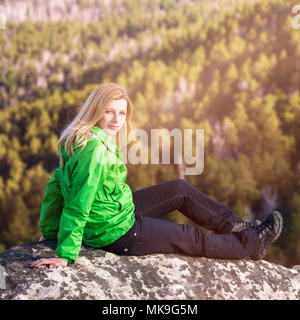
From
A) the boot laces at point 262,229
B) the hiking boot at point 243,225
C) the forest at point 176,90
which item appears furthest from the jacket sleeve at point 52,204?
the forest at point 176,90

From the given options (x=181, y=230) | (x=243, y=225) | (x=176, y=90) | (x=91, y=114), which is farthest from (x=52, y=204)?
(x=176, y=90)

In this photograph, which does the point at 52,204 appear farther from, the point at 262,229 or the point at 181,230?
the point at 262,229

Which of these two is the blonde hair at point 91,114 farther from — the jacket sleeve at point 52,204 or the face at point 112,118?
the jacket sleeve at point 52,204

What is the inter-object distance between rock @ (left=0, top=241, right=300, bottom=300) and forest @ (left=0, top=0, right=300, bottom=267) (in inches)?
85.5

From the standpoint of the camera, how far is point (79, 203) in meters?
1.47

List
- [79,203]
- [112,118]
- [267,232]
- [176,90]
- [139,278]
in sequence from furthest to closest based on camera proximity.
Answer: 1. [176,90]
2. [267,232]
3. [112,118]
4. [139,278]
5. [79,203]

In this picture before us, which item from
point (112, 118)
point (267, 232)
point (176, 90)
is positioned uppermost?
point (176, 90)

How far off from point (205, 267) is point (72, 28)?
3935mm

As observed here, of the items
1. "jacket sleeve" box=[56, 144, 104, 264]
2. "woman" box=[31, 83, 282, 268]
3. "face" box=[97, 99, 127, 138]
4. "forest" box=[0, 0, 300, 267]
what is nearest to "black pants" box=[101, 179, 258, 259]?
"woman" box=[31, 83, 282, 268]

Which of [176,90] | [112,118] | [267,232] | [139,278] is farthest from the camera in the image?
[176,90]

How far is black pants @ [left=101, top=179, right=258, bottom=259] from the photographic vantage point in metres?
1.68

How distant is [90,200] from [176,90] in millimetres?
3122
